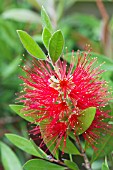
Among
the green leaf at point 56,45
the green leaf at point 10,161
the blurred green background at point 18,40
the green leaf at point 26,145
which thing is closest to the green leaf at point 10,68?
the blurred green background at point 18,40

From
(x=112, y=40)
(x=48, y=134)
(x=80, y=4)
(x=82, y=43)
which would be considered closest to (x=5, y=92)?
(x=82, y=43)

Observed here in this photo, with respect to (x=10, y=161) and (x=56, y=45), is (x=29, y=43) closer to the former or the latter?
(x=56, y=45)

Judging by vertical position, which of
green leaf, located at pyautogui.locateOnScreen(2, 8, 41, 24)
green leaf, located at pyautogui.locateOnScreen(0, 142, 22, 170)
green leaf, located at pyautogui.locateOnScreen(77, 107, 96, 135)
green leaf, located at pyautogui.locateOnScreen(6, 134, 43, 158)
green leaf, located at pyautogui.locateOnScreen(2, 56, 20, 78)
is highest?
green leaf, located at pyautogui.locateOnScreen(2, 8, 41, 24)

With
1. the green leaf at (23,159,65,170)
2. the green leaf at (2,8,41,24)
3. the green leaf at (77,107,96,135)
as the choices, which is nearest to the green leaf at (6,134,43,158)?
the green leaf at (23,159,65,170)

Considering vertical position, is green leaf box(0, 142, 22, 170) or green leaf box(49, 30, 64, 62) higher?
green leaf box(49, 30, 64, 62)

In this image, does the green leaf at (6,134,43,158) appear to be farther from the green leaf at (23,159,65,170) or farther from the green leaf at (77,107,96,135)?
the green leaf at (77,107,96,135)

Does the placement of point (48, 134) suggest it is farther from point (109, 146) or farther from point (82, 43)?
point (82, 43)

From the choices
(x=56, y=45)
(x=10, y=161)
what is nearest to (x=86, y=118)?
(x=56, y=45)

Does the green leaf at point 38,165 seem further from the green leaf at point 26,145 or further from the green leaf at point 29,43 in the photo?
the green leaf at point 29,43
